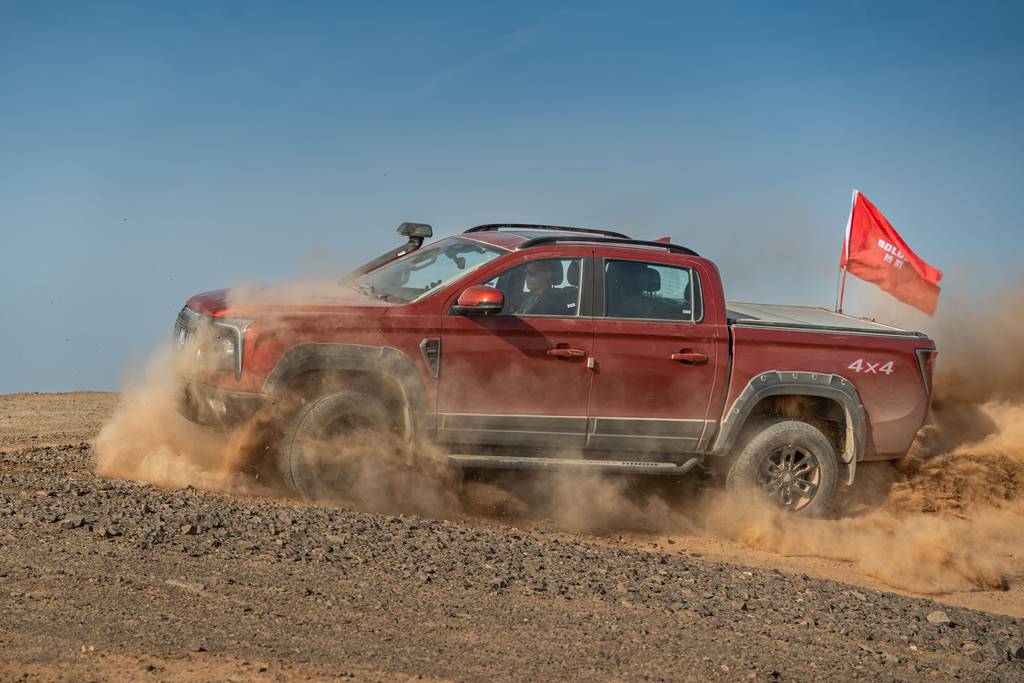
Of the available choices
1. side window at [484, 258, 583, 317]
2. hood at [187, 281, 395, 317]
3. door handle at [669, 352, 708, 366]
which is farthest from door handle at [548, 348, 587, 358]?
hood at [187, 281, 395, 317]

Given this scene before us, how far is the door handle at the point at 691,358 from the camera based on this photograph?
7.52 meters

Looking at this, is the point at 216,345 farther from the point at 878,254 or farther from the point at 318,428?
the point at 878,254

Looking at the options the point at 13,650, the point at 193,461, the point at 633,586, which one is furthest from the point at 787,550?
the point at 13,650

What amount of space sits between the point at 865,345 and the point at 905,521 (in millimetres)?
1530

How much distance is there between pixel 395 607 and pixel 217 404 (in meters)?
2.42

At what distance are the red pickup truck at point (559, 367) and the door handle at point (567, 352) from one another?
1 centimetres

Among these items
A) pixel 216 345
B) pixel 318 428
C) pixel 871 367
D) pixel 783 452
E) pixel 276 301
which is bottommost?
pixel 783 452

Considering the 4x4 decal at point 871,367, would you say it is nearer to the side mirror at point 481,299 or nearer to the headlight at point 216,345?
the side mirror at point 481,299

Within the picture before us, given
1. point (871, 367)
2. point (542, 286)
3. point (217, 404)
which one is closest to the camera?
point (217, 404)

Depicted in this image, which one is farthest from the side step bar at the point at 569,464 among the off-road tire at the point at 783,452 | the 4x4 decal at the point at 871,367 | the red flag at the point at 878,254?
the red flag at the point at 878,254

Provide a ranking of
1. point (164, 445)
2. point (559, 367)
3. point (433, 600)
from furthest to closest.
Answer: point (164, 445)
point (559, 367)
point (433, 600)

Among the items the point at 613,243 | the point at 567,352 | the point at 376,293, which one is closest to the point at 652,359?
the point at 567,352

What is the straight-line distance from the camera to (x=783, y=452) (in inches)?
317

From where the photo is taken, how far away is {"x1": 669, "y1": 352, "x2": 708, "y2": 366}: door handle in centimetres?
752
